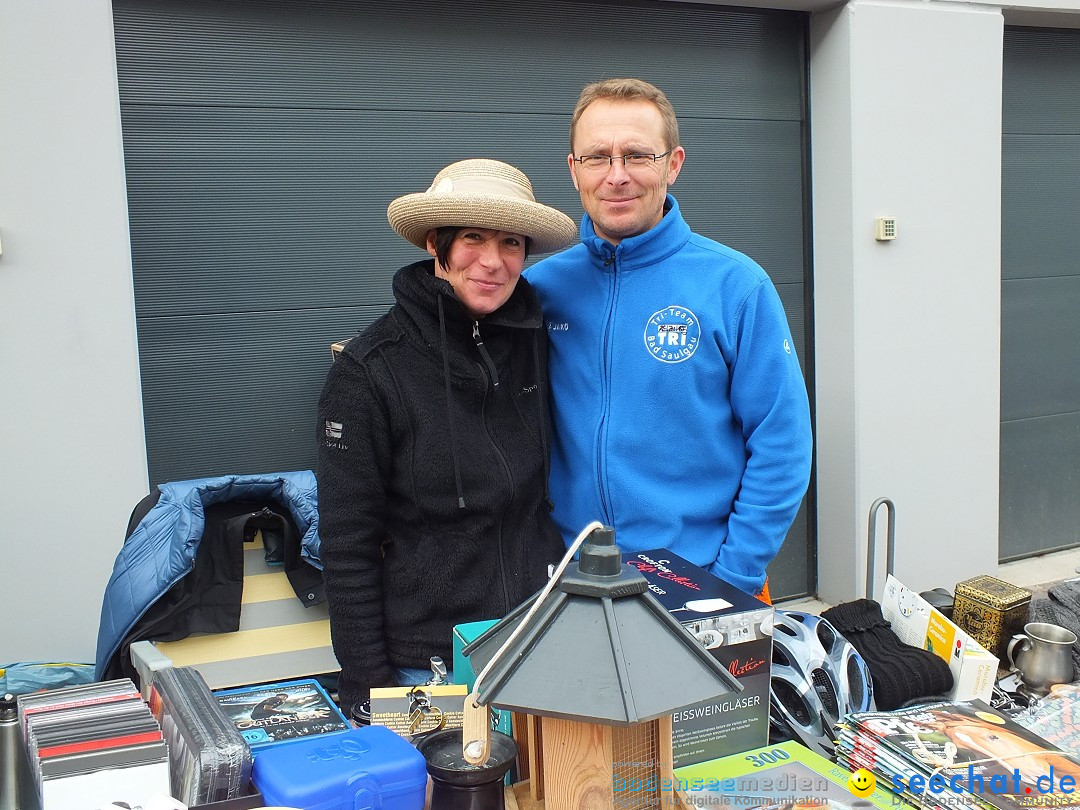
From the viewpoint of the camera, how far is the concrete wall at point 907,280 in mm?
4363

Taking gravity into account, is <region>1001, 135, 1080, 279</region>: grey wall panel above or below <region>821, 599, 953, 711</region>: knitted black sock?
above

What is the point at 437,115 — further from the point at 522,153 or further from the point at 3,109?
the point at 3,109

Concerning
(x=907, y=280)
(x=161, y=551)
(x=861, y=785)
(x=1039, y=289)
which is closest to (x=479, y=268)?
(x=861, y=785)

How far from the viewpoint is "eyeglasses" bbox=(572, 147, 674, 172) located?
1.97 metres

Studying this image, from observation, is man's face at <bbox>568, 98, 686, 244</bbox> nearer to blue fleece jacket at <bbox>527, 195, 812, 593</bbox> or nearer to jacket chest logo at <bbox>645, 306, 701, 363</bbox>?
blue fleece jacket at <bbox>527, 195, 812, 593</bbox>

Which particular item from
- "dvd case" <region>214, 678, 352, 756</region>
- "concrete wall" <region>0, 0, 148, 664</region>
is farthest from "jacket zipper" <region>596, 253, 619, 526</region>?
"concrete wall" <region>0, 0, 148, 664</region>

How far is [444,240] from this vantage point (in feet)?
6.22

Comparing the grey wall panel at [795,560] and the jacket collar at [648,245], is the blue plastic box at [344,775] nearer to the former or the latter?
the jacket collar at [648,245]

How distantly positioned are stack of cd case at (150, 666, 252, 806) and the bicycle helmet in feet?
3.08

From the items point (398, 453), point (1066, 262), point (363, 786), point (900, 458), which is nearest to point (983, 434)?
point (900, 458)

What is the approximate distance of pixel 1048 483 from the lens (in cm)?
532

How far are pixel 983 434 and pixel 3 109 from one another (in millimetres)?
4663

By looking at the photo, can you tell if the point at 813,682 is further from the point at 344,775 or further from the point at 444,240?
the point at 444,240

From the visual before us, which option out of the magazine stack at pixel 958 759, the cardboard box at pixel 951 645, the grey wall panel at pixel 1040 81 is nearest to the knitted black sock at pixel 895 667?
the cardboard box at pixel 951 645
